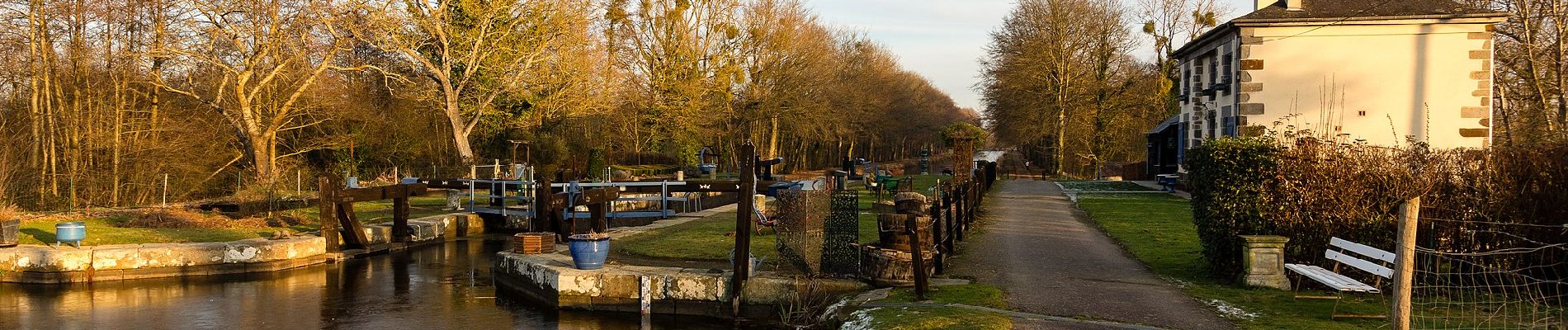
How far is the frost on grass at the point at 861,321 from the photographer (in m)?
8.77

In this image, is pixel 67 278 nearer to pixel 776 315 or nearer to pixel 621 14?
pixel 776 315

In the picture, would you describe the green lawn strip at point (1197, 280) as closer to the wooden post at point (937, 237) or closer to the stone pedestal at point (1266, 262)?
the stone pedestal at point (1266, 262)

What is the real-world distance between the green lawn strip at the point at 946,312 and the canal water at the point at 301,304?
239 centimetres

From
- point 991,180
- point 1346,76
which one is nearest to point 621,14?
point 991,180

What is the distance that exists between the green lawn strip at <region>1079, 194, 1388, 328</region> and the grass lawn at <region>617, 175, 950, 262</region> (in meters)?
3.91

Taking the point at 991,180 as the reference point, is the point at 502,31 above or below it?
above

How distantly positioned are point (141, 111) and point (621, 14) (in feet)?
62.8

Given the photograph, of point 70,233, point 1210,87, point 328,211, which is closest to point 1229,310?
point 328,211

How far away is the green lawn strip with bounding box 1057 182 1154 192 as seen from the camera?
100 feet

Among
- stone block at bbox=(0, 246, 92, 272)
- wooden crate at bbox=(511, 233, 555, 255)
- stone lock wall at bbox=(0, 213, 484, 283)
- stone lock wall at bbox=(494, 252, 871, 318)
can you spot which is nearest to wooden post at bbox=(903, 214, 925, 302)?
stone lock wall at bbox=(494, 252, 871, 318)

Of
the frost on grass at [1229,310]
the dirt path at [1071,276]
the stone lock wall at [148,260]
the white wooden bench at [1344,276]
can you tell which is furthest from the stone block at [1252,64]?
the stone lock wall at [148,260]

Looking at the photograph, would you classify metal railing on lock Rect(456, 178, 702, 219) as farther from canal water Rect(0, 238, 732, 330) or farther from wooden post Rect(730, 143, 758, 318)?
wooden post Rect(730, 143, 758, 318)

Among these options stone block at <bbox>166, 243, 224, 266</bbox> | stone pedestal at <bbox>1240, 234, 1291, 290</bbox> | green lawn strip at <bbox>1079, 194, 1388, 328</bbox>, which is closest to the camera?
green lawn strip at <bbox>1079, 194, 1388, 328</bbox>

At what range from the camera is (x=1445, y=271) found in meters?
9.99
